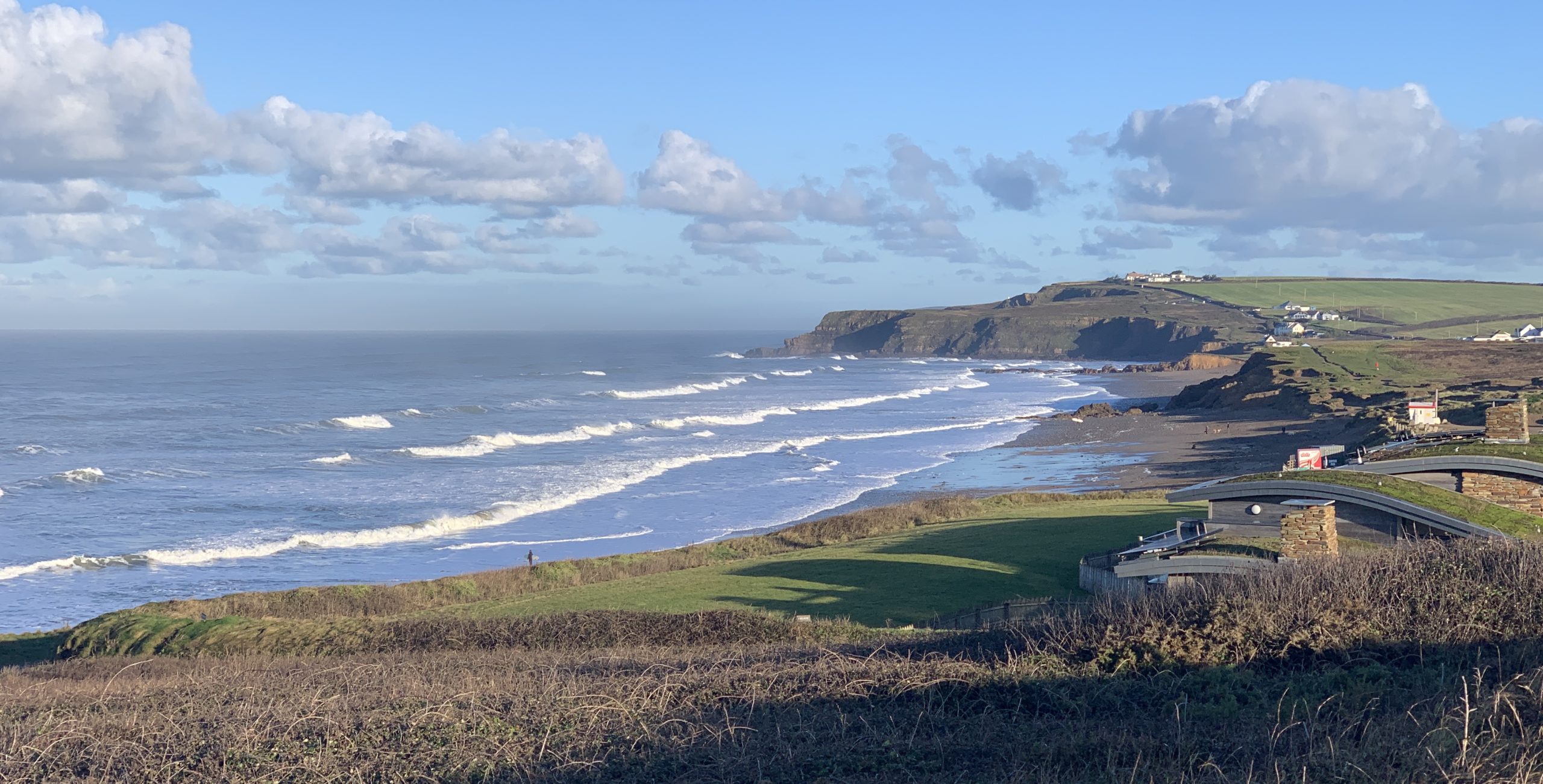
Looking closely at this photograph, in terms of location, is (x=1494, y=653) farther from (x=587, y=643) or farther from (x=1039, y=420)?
(x=1039, y=420)

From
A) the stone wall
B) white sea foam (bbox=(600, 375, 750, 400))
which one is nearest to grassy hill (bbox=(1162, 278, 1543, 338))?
white sea foam (bbox=(600, 375, 750, 400))

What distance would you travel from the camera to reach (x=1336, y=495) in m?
19.8

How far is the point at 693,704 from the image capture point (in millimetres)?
9258

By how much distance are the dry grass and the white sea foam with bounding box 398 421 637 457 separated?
5664cm

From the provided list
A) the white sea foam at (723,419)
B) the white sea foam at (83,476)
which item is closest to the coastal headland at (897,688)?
the white sea foam at (83,476)

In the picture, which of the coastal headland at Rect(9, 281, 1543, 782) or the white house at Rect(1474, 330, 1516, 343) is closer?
the coastal headland at Rect(9, 281, 1543, 782)

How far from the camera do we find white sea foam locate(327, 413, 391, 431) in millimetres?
81062

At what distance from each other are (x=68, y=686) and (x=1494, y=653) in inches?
589

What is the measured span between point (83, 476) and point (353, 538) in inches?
911

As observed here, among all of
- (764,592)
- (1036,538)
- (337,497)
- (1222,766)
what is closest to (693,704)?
(1222,766)

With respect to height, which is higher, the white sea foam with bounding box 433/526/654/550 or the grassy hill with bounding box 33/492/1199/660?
the grassy hill with bounding box 33/492/1199/660

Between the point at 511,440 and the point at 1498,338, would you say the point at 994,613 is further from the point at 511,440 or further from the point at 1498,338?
the point at 1498,338

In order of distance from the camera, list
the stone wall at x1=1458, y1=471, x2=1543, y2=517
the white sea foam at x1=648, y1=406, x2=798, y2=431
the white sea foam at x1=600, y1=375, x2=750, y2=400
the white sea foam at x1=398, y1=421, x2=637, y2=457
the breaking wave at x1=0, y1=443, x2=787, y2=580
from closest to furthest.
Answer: the stone wall at x1=1458, y1=471, x2=1543, y2=517 → the breaking wave at x1=0, y1=443, x2=787, y2=580 → the white sea foam at x1=398, y1=421, x2=637, y2=457 → the white sea foam at x1=648, y1=406, x2=798, y2=431 → the white sea foam at x1=600, y1=375, x2=750, y2=400

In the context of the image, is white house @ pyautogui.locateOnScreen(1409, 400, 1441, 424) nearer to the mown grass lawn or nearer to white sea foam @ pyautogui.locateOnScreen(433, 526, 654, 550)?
the mown grass lawn
